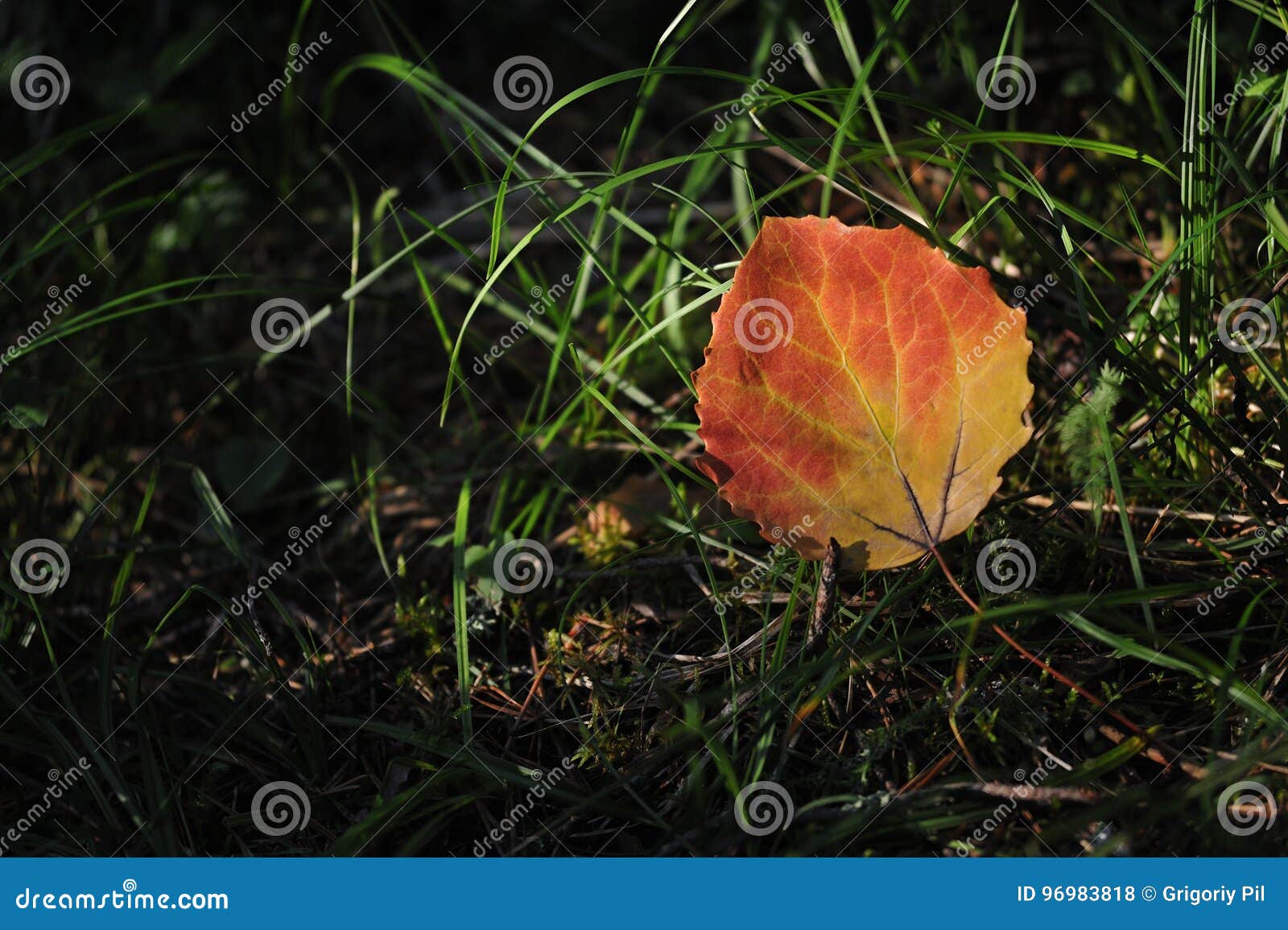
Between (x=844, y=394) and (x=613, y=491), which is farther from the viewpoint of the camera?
(x=613, y=491)

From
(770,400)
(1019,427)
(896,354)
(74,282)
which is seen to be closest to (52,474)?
(74,282)

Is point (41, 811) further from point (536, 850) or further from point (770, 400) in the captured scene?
point (770, 400)

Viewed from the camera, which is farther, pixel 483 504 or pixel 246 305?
pixel 246 305

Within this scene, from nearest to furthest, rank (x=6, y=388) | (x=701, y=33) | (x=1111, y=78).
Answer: (x=6, y=388) < (x=1111, y=78) < (x=701, y=33)
